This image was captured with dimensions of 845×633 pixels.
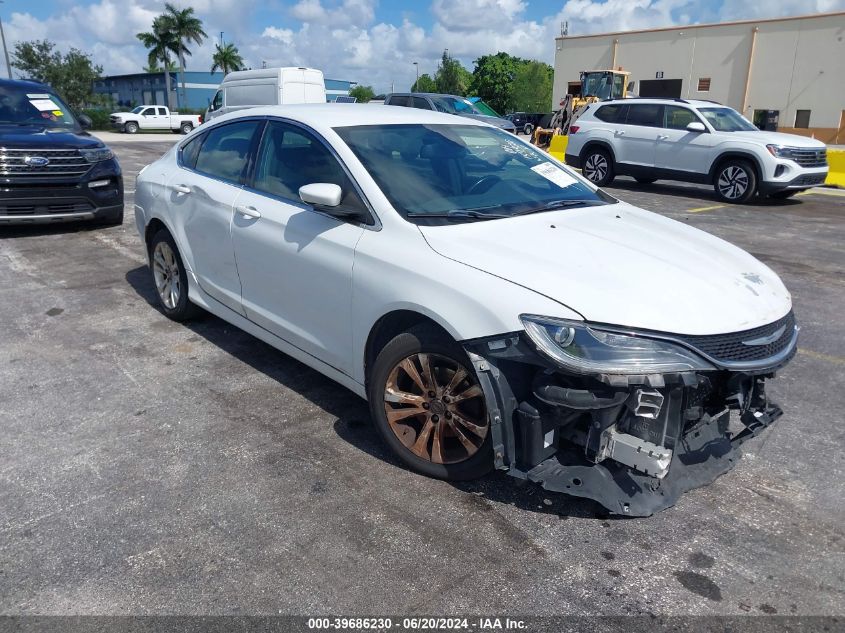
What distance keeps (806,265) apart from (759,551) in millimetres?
5890

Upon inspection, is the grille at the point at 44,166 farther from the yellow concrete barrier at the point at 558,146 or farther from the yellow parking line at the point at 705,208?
the yellow concrete barrier at the point at 558,146

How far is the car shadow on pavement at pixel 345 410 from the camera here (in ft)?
10.1

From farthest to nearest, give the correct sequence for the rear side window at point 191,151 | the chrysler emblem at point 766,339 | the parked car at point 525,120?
the parked car at point 525,120
the rear side window at point 191,151
the chrysler emblem at point 766,339

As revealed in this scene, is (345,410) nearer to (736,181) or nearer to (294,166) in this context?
(294,166)

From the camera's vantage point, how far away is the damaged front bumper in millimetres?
2639

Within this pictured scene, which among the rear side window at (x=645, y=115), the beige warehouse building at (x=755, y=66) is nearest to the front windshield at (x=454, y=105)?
the rear side window at (x=645, y=115)

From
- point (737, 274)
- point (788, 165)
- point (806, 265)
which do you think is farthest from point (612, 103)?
point (737, 274)

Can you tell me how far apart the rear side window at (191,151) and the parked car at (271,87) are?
14416 mm

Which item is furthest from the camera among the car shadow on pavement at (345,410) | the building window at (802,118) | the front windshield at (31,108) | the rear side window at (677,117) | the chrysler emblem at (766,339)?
the building window at (802,118)

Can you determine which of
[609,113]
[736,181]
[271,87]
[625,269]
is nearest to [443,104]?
[271,87]

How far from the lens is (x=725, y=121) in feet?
42.2

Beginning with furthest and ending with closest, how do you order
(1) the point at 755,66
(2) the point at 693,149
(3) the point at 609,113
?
(1) the point at 755,66 → (3) the point at 609,113 → (2) the point at 693,149

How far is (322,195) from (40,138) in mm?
6623

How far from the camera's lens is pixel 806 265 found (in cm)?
765
